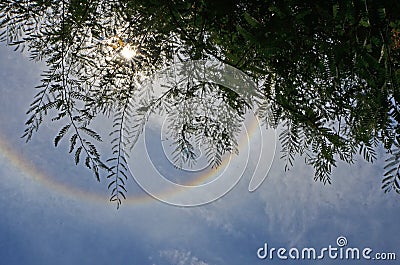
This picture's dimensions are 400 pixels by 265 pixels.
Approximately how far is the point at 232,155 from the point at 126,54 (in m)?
0.18

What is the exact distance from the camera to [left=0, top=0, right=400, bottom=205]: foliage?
1.25ft

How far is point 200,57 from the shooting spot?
448mm

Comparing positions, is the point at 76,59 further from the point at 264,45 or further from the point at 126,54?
the point at 264,45

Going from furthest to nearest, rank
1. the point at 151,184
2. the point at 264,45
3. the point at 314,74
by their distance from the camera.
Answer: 1. the point at 314,74
2. the point at 151,184
3. the point at 264,45

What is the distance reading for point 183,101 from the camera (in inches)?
19.9

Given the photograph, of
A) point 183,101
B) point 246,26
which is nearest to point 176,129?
point 183,101

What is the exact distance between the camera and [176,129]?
520mm

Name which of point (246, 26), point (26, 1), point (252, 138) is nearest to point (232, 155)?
point (252, 138)

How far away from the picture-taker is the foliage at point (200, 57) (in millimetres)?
380

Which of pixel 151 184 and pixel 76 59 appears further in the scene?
pixel 76 59

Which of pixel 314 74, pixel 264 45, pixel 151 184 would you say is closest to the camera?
pixel 264 45

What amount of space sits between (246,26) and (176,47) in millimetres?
100

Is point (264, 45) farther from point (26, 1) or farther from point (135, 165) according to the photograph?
point (26, 1)

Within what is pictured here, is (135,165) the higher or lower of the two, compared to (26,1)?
lower
